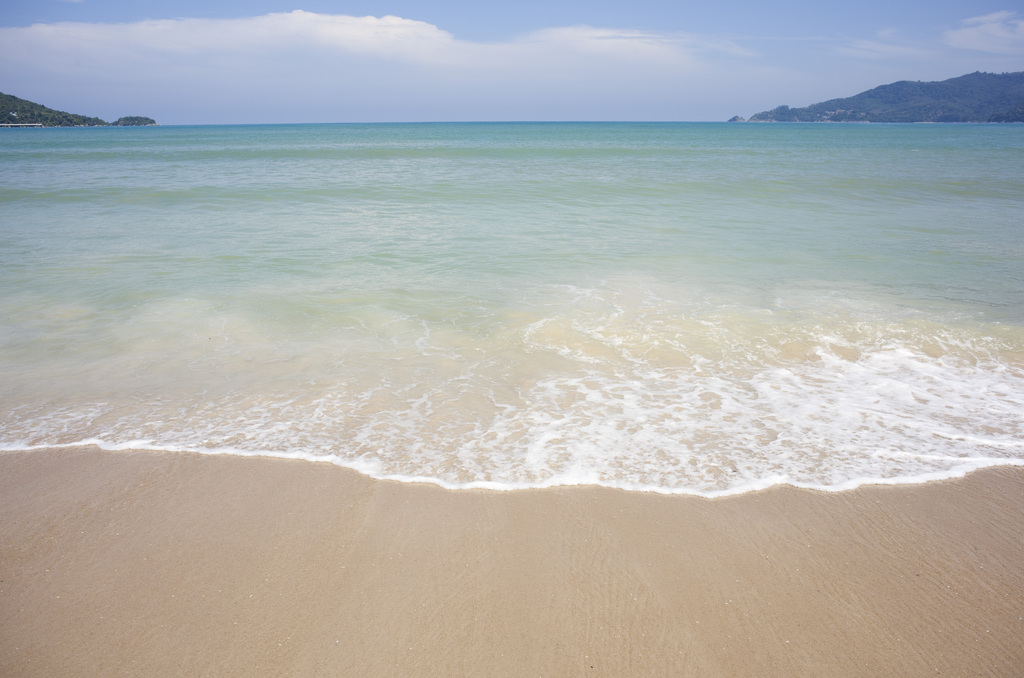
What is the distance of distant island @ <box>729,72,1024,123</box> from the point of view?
479 feet

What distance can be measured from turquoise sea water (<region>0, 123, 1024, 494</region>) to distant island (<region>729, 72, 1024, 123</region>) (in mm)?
172764

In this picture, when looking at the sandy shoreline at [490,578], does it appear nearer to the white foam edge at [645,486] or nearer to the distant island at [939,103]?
the white foam edge at [645,486]

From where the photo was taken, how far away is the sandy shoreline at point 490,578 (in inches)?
91.3

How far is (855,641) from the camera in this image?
238 centimetres

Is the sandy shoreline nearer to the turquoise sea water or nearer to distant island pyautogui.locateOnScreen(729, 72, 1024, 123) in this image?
the turquoise sea water

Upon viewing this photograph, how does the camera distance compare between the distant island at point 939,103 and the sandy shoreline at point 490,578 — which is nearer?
the sandy shoreline at point 490,578

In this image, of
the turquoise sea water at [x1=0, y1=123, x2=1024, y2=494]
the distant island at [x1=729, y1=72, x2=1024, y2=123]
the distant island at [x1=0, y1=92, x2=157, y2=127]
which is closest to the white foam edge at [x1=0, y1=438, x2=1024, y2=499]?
the turquoise sea water at [x1=0, y1=123, x2=1024, y2=494]

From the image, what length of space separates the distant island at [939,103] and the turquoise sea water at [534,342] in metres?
173

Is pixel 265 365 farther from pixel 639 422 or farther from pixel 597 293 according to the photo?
pixel 597 293

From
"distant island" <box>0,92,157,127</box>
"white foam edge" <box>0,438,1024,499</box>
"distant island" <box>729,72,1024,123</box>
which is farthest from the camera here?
"distant island" <box>729,72,1024,123</box>

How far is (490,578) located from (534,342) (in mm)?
3145

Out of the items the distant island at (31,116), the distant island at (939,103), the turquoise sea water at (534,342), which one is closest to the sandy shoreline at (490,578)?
the turquoise sea water at (534,342)

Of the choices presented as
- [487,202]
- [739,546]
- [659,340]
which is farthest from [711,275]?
[487,202]

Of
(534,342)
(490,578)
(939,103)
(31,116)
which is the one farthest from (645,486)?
(939,103)
